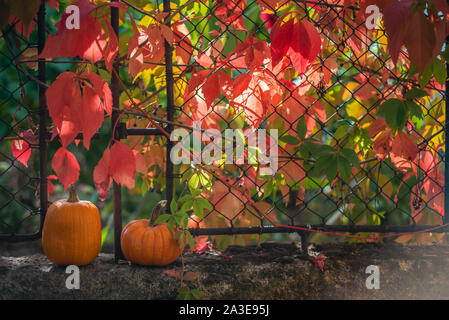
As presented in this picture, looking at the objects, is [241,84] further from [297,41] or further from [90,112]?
[90,112]

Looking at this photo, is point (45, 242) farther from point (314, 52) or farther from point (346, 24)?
point (346, 24)

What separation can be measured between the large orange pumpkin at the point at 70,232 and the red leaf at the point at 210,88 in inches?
15.0

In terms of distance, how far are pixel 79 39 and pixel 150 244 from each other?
50 centimetres

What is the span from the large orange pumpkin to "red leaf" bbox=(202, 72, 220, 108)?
381mm

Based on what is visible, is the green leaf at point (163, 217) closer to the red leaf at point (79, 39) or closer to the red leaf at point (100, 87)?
the red leaf at point (100, 87)

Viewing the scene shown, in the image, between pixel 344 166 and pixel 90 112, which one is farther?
pixel 344 166

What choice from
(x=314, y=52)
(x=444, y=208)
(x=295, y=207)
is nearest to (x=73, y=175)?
(x=314, y=52)

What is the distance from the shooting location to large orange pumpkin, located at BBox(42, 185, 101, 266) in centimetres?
Result: 112

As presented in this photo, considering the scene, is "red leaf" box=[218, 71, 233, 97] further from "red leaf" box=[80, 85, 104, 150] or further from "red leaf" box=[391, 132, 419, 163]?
"red leaf" box=[391, 132, 419, 163]

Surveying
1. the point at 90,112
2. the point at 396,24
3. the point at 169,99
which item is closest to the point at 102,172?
the point at 90,112

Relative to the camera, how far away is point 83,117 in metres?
0.99

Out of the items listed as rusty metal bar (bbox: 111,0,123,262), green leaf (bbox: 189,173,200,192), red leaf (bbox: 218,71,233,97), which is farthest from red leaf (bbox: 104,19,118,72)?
green leaf (bbox: 189,173,200,192)

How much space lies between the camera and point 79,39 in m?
0.96

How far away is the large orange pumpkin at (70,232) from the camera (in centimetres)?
112
